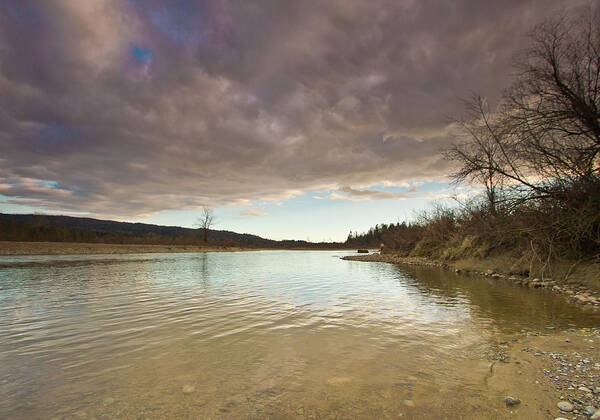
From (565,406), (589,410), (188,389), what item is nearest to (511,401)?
(565,406)

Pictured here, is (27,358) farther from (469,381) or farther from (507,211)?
(507,211)

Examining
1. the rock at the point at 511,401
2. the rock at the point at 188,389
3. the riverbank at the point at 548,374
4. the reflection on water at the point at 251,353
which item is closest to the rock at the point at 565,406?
the riverbank at the point at 548,374

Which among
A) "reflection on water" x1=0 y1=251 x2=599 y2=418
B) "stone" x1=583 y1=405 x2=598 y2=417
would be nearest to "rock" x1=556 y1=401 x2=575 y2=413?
"stone" x1=583 y1=405 x2=598 y2=417

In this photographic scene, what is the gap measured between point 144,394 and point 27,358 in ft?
9.09

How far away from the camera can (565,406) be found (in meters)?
2.94

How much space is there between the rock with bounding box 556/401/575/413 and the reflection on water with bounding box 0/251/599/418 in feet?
2.49

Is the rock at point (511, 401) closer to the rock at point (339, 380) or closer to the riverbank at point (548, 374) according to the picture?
the riverbank at point (548, 374)

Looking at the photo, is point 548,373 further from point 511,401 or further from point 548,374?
point 511,401

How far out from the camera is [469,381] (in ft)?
11.9

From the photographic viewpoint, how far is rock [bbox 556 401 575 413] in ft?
9.51

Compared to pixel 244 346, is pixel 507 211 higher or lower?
higher

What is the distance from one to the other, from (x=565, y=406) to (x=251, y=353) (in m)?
3.95

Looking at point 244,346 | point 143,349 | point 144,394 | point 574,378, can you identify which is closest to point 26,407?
point 144,394

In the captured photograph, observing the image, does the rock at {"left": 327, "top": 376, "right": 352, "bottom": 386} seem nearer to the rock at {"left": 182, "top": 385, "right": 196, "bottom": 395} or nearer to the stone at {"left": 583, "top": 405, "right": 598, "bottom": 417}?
the rock at {"left": 182, "top": 385, "right": 196, "bottom": 395}
